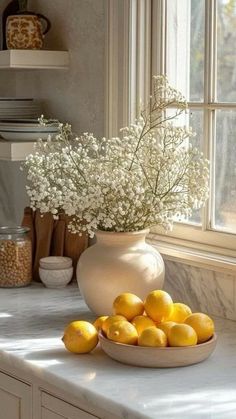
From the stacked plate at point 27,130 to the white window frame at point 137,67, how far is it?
0.23 m

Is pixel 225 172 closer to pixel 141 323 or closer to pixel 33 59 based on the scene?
pixel 141 323

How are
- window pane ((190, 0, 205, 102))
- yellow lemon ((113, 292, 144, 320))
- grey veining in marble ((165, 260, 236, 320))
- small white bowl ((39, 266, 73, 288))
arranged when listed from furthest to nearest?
small white bowl ((39, 266, 73, 288)), window pane ((190, 0, 205, 102)), grey veining in marble ((165, 260, 236, 320)), yellow lemon ((113, 292, 144, 320))

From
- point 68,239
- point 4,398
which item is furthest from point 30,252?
point 4,398

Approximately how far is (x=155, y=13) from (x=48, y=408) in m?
1.31

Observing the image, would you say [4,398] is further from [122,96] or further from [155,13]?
[155,13]

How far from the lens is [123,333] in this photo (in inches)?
86.9

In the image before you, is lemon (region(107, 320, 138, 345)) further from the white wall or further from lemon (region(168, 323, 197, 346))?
the white wall

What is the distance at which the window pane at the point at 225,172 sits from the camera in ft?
8.84

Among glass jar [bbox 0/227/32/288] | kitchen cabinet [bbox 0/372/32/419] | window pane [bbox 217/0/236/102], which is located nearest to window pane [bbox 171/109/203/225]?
window pane [bbox 217/0/236/102]

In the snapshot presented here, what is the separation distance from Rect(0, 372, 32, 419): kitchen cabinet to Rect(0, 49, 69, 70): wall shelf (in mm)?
1169

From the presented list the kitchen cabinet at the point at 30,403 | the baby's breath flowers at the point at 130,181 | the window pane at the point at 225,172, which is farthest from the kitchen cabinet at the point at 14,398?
the window pane at the point at 225,172

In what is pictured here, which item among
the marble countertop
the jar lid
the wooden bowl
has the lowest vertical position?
the marble countertop

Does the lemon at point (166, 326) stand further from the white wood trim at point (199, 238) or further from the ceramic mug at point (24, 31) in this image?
the ceramic mug at point (24, 31)

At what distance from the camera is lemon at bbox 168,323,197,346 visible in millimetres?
2168
